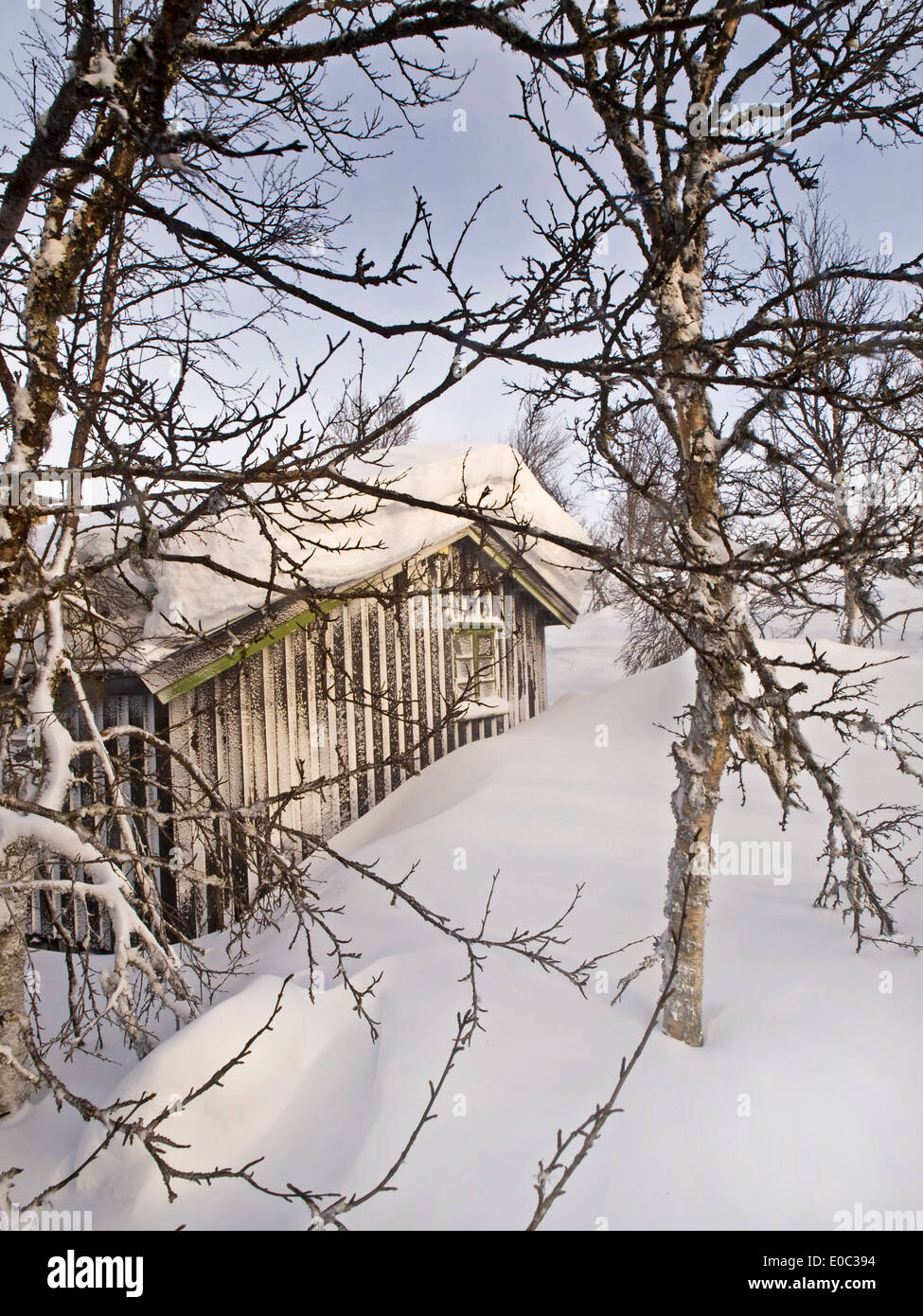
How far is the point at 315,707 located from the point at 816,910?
478 cm

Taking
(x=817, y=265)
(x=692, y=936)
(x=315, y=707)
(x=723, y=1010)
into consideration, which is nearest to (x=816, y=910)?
(x=723, y=1010)

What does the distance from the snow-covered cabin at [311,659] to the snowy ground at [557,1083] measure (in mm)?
1243

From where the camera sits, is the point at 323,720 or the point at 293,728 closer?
the point at 293,728

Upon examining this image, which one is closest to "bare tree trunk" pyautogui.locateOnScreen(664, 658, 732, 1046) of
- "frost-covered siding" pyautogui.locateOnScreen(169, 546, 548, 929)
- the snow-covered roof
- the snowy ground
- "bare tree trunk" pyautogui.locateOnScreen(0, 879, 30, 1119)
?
the snowy ground

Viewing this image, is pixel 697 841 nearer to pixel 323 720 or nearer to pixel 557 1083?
pixel 557 1083

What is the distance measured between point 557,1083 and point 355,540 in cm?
498

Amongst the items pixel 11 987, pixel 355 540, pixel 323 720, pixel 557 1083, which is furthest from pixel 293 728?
pixel 557 1083

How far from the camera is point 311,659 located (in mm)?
7543

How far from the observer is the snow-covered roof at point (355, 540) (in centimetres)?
520

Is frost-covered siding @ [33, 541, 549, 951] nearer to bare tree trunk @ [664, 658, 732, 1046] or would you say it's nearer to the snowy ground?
the snowy ground

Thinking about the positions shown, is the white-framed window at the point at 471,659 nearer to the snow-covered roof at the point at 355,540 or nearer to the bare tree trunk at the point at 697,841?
the snow-covered roof at the point at 355,540

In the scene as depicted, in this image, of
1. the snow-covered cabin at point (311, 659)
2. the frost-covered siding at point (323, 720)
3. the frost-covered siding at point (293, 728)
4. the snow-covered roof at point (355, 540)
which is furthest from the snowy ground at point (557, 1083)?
the snow-covered roof at point (355, 540)

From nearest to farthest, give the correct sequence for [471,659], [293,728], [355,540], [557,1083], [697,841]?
[557,1083]
[697,841]
[355,540]
[293,728]
[471,659]
